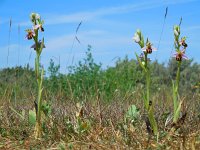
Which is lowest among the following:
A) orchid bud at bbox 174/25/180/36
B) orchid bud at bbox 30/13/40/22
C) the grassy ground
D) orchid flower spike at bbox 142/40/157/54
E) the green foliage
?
the grassy ground

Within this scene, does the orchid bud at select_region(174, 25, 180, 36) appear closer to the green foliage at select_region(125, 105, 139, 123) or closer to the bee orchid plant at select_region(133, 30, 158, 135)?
the bee orchid plant at select_region(133, 30, 158, 135)

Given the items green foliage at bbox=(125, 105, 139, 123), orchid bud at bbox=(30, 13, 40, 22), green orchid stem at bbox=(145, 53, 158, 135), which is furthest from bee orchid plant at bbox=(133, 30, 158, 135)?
orchid bud at bbox=(30, 13, 40, 22)

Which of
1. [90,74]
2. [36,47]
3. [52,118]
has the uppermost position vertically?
[90,74]

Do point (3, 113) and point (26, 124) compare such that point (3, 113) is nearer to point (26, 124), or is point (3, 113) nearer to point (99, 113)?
point (26, 124)

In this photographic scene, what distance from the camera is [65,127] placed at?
4.24 metres

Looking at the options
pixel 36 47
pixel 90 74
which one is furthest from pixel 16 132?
pixel 90 74

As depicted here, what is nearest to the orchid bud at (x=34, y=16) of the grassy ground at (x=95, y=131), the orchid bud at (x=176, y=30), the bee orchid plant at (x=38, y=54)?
the bee orchid plant at (x=38, y=54)

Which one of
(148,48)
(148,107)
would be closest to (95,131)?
(148,107)

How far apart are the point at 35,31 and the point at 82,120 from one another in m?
0.91

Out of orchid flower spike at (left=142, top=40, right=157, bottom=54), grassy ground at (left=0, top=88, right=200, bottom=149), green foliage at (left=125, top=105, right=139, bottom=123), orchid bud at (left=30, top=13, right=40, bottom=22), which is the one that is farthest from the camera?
green foliage at (left=125, top=105, right=139, bottom=123)

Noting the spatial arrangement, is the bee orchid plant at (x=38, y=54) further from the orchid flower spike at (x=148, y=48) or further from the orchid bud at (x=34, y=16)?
the orchid flower spike at (x=148, y=48)

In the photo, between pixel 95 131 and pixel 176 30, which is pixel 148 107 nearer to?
Answer: pixel 95 131

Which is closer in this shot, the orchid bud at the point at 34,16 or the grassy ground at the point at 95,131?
the grassy ground at the point at 95,131

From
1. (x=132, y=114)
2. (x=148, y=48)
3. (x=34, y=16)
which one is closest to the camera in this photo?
(x=148, y=48)
